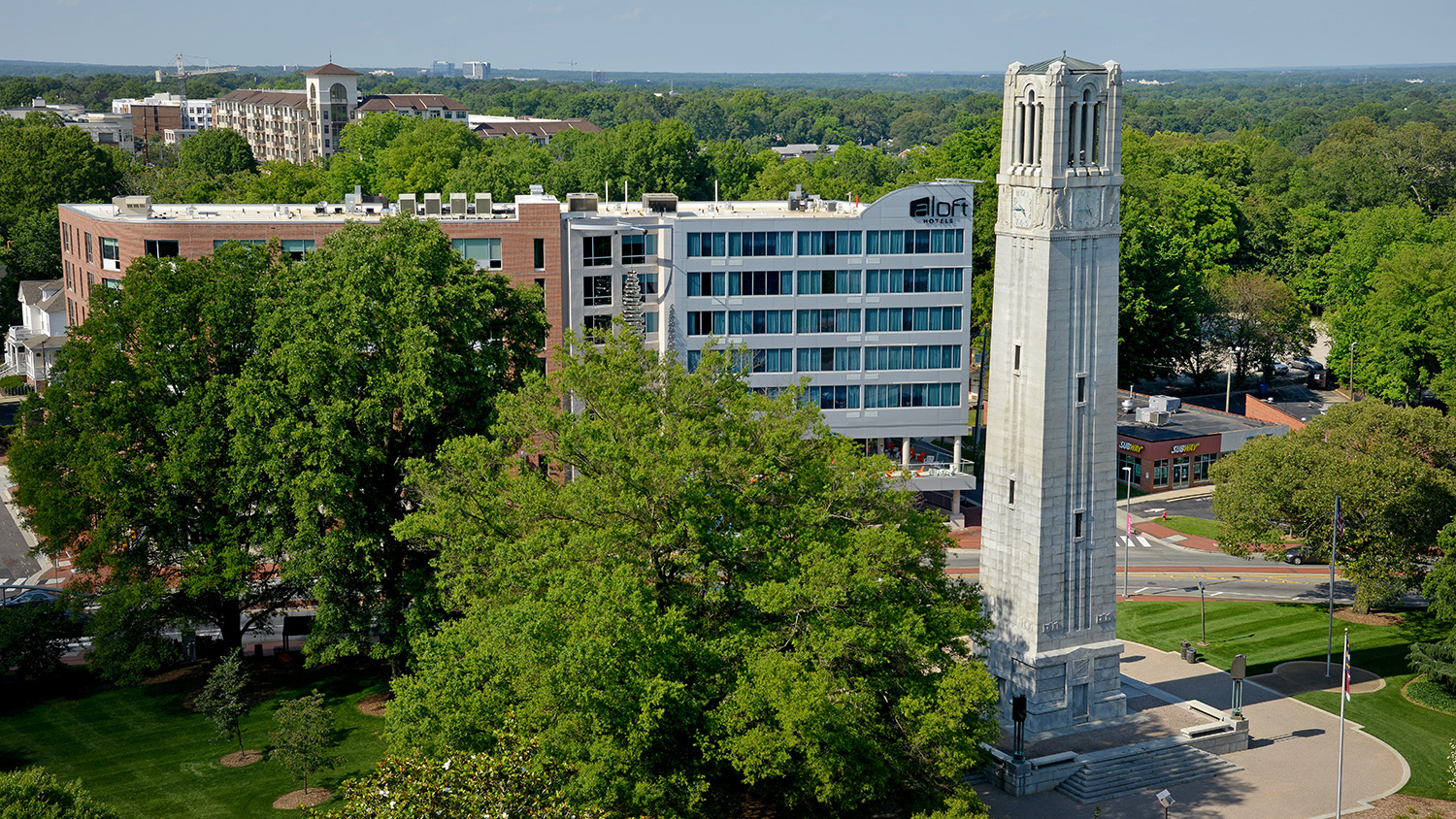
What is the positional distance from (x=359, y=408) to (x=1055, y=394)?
1111 inches

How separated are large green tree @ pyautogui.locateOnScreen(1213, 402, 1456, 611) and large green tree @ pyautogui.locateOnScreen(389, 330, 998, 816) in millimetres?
27869

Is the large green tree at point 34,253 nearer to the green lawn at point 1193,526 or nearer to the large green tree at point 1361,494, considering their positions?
the green lawn at point 1193,526

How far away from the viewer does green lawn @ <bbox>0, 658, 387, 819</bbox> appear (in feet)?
173

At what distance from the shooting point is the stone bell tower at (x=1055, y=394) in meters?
53.2

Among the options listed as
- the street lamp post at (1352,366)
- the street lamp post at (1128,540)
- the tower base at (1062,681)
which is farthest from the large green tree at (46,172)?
the tower base at (1062,681)

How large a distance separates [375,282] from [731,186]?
126 metres

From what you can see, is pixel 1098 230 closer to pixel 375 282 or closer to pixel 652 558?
pixel 652 558

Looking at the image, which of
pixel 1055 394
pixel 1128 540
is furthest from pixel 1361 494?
pixel 1055 394

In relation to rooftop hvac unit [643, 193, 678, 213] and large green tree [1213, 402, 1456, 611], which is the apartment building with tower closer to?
rooftop hvac unit [643, 193, 678, 213]

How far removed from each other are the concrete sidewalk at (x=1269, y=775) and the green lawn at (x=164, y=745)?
26542 millimetres

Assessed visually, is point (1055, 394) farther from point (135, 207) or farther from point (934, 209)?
point (135, 207)

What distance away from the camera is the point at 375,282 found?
61938mm

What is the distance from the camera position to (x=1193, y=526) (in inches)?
3686

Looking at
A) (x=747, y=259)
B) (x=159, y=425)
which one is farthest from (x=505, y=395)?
(x=747, y=259)
